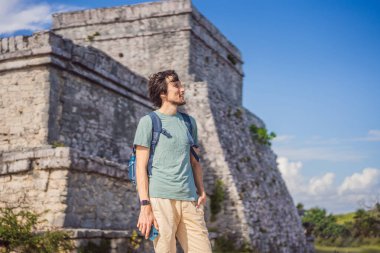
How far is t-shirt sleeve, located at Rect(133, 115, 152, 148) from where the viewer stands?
11.9ft

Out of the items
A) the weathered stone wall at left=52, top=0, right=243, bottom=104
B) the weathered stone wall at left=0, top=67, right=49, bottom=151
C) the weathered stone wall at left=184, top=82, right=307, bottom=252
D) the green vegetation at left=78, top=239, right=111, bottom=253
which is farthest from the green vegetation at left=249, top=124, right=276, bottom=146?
the green vegetation at left=78, top=239, right=111, bottom=253

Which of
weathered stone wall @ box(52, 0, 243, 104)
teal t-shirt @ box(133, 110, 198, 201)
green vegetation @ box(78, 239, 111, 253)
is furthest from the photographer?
weathered stone wall @ box(52, 0, 243, 104)

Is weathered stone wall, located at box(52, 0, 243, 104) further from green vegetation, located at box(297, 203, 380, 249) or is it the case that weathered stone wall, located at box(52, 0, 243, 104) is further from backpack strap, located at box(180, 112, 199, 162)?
backpack strap, located at box(180, 112, 199, 162)

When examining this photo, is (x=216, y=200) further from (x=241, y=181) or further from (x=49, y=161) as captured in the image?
(x=49, y=161)

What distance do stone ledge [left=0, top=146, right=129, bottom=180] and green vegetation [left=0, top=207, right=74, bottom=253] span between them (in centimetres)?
96

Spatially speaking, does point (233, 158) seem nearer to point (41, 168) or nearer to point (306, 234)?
point (306, 234)

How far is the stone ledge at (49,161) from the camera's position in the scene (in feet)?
24.8

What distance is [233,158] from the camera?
14.8 meters

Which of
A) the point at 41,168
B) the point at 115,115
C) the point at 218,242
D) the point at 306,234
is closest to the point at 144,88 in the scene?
the point at 115,115

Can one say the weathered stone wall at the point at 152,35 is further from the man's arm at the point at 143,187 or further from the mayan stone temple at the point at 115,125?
the man's arm at the point at 143,187

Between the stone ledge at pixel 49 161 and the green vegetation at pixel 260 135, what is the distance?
1035cm

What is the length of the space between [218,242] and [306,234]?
271 inches

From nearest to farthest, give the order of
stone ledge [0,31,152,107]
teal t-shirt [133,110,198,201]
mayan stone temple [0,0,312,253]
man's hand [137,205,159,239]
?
man's hand [137,205,159,239] < teal t-shirt [133,110,198,201] < mayan stone temple [0,0,312,253] < stone ledge [0,31,152,107]

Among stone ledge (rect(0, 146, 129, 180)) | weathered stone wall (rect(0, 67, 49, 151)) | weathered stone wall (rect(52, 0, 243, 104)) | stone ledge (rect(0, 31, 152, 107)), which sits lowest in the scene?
stone ledge (rect(0, 146, 129, 180))
